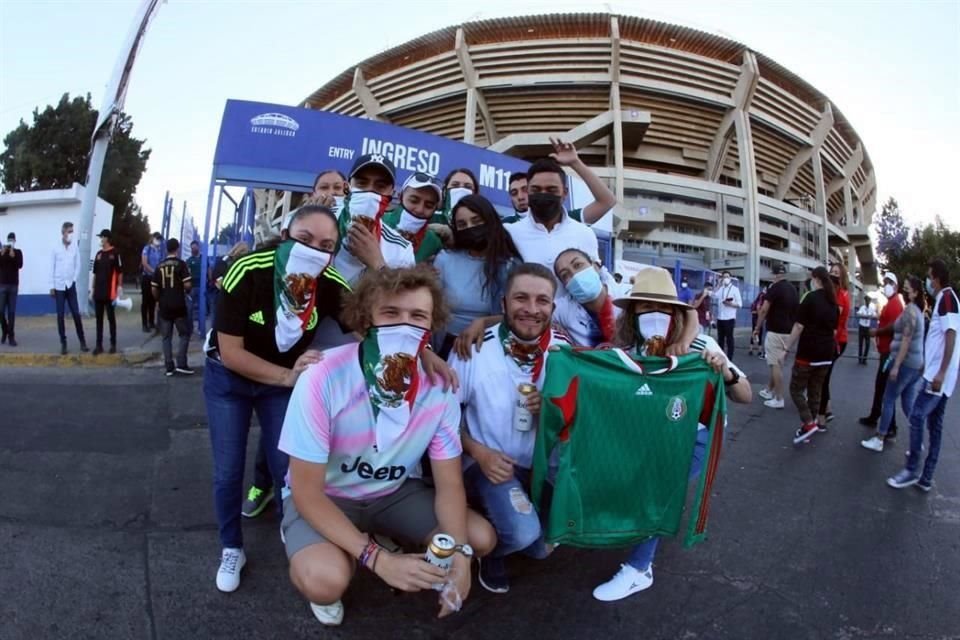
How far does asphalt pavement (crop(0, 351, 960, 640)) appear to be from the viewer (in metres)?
2.29

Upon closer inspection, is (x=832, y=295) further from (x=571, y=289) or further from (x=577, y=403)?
(x=577, y=403)

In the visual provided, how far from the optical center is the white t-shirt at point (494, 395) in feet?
8.40

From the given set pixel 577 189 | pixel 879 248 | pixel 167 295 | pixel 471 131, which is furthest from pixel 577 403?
pixel 879 248

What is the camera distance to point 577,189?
45.6 feet

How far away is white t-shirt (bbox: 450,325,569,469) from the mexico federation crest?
22.6 inches

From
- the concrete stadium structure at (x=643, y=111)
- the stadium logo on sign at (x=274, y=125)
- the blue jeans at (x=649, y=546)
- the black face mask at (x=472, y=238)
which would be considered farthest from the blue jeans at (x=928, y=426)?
the concrete stadium structure at (x=643, y=111)

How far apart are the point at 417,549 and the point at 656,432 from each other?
3.94 feet

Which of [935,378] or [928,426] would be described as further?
[928,426]

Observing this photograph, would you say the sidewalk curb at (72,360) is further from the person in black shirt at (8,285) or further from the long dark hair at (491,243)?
the long dark hair at (491,243)

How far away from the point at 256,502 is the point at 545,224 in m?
2.52

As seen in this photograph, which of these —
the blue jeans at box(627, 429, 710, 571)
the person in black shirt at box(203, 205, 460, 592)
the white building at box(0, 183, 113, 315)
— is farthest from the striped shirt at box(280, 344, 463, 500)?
the white building at box(0, 183, 113, 315)

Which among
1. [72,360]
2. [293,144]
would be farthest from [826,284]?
[72,360]

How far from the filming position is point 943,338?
4.08 m

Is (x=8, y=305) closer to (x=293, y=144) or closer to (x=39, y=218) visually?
(x=293, y=144)
